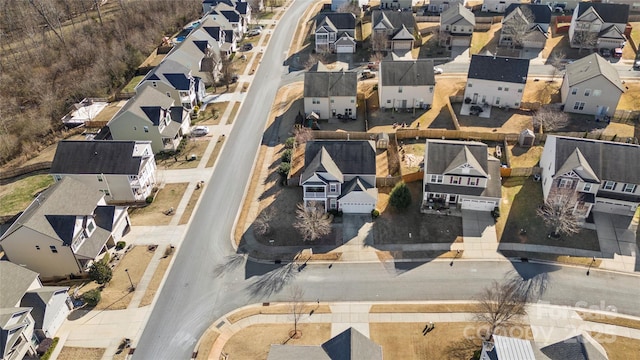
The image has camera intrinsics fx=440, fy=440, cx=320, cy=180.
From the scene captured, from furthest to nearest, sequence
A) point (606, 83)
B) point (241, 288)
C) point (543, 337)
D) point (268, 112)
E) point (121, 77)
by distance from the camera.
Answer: point (121, 77)
point (268, 112)
point (606, 83)
point (241, 288)
point (543, 337)

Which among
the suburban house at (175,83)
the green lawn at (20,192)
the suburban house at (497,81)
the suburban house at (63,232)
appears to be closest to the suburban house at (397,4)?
the suburban house at (497,81)

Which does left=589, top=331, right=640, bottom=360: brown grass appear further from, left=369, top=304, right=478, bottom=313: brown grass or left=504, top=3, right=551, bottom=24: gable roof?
left=504, top=3, right=551, bottom=24: gable roof

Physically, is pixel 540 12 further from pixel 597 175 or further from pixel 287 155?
pixel 287 155

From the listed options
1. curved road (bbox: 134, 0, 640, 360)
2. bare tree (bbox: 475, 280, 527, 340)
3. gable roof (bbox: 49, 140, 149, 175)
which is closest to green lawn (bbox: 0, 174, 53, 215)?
gable roof (bbox: 49, 140, 149, 175)

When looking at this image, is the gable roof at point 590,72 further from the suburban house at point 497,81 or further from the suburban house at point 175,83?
the suburban house at point 175,83

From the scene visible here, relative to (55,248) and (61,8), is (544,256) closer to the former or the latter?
(55,248)

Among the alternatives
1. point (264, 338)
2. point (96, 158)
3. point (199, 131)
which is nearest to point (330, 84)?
point (199, 131)

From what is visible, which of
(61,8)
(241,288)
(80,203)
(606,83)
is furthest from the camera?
(61,8)

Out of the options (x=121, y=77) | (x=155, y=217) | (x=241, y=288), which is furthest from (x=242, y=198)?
(x=121, y=77)
